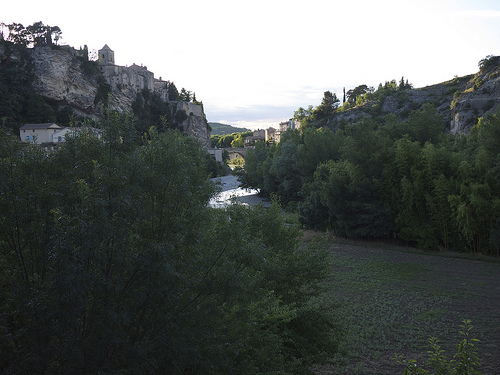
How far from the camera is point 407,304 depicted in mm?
16266

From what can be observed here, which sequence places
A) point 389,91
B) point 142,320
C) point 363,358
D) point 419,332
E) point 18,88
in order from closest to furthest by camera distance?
point 142,320
point 363,358
point 419,332
point 18,88
point 389,91

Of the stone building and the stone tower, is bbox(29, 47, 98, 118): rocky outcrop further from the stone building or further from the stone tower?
the stone building

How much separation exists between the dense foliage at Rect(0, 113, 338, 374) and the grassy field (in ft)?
20.1

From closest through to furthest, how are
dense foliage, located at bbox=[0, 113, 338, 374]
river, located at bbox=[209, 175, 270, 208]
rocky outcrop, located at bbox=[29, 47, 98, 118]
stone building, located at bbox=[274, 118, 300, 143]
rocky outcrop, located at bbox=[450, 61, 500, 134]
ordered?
dense foliage, located at bbox=[0, 113, 338, 374] < river, located at bbox=[209, 175, 270, 208] < rocky outcrop, located at bbox=[450, 61, 500, 134] < rocky outcrop, located at bbox=[29, 47, 98, 118] < stone building, located at bbox=[274, 118, 300, 143]

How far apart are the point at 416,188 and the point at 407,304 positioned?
1082 cm

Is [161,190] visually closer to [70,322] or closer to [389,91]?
[70,322]

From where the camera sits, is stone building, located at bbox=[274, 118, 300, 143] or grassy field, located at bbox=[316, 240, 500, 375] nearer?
grassy field, located at bbox=[316, 240, 500, 375]

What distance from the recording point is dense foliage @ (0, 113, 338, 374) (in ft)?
15.6

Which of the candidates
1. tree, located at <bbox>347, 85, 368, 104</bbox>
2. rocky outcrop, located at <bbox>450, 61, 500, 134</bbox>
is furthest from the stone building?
rocky outcrop, located at <bbox>450, 61, 500, 134</bbox>

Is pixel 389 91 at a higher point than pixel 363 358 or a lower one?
higher

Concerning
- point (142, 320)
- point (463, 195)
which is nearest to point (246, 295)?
point (142, 320)

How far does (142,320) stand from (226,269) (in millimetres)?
1415

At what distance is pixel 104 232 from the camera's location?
16.1ft

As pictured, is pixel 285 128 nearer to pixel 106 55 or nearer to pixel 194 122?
pixel 194 122
